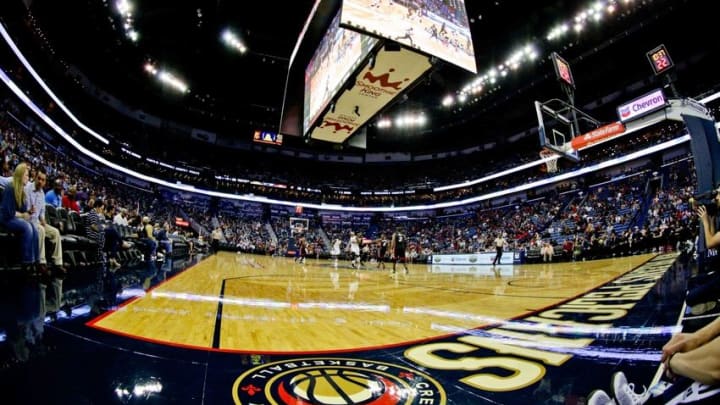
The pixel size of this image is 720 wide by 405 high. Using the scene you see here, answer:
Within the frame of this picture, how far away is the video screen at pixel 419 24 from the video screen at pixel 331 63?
0.40m

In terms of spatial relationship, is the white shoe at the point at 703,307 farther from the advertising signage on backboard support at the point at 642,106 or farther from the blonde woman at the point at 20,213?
the advertising signage on backboard support at the point at 642,106

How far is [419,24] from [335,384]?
6.88 m

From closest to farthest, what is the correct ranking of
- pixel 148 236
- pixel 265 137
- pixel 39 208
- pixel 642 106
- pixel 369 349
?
pixel 369 349 → pixel 39 208 → pixel 148 236 → pixel 642 106 → pixel 265 137

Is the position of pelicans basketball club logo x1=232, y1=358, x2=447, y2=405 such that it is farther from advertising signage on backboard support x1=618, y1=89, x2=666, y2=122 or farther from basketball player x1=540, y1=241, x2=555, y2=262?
basketball player x1=540, y1=241, x2=555, y2=262

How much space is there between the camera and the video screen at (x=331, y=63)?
7014mm

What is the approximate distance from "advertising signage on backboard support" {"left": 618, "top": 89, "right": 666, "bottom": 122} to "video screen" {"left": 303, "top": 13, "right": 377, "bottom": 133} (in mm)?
7546

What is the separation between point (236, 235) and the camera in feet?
98.7

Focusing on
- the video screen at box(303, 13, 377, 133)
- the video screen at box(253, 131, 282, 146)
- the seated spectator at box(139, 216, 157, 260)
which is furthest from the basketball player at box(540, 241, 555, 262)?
the video screen at box(253, 131, 282, 146)

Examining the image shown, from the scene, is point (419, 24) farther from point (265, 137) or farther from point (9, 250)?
point (265, 137)

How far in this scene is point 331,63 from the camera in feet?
26.8

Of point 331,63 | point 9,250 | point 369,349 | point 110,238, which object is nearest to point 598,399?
point 369,349

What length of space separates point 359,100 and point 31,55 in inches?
759

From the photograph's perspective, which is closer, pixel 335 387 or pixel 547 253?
pixel 335 387

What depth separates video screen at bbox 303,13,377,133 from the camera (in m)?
7.01
